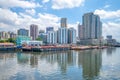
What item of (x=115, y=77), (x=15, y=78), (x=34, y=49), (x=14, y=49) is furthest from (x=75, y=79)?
(x=14, y=49)

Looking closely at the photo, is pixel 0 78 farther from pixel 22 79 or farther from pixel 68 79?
pixel 68 79

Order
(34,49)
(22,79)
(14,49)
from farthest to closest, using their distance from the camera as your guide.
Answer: (14,49), (34,49), (22,79)

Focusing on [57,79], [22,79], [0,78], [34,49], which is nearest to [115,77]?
[57,79]

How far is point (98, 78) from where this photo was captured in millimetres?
32656

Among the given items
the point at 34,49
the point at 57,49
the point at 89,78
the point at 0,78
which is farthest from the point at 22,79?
the point at 57,49

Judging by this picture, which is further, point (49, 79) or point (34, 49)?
point (34, 49)

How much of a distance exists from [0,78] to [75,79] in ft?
37.2

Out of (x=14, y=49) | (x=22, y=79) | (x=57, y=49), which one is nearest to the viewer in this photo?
(x=22, y=79)

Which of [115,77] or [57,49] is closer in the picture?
[115,77]

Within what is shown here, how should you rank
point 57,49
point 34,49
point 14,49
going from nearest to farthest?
point 34,49 < point 14,49 < point 57,49

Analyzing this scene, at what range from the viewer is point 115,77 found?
3297 cm

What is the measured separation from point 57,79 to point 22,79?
5.17 metres

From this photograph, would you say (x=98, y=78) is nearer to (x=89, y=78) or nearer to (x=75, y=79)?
(x=89, y=78)

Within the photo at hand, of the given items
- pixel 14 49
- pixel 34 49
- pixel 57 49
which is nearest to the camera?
pixel 34 49
